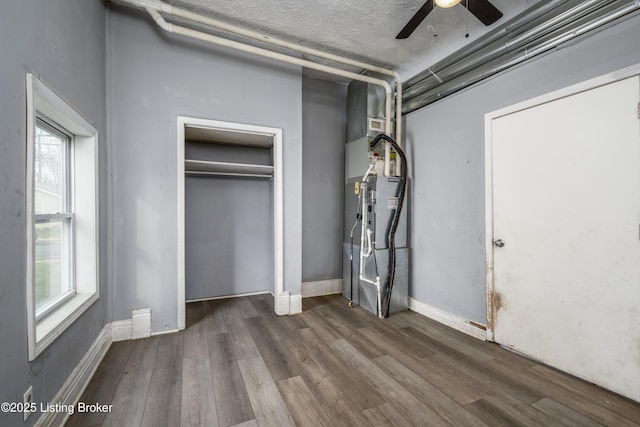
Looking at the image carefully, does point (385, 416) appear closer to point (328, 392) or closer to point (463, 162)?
point (328, 392)

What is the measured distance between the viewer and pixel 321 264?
399 centimetres

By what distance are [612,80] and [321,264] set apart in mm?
3332

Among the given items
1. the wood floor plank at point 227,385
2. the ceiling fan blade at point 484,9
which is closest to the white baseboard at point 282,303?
the wood floor plank at point 227,385

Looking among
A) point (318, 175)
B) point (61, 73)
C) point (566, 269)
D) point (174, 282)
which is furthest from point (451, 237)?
point (61, 73)

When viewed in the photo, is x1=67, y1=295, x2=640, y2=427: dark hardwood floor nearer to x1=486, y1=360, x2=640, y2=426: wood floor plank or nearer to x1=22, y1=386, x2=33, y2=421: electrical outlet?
x1=486, y1=360, x2=640, y2=426: wood floor plank

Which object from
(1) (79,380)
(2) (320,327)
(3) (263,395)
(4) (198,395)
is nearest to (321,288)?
(2) (320,327)

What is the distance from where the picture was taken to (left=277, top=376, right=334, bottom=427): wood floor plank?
1575mm

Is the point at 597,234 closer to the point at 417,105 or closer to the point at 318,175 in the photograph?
the point at 417,105

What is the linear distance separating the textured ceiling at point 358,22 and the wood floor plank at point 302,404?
3085 millimetres

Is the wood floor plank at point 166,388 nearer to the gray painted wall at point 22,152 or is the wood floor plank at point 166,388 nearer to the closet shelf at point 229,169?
the gray painted wall at point 22,152

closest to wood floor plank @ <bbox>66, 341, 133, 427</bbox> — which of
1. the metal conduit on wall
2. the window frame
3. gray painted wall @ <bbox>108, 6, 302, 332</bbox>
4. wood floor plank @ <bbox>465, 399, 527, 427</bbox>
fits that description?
gray painted wall @ <bbox>108, 6, 302, 332</bbox>

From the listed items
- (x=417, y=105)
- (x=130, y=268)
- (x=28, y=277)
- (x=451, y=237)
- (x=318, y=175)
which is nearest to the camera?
(x=28, y=277)

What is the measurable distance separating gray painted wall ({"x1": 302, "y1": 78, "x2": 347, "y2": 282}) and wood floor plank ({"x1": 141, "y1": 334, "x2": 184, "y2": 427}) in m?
1.88

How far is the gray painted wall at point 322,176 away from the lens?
3.91m
